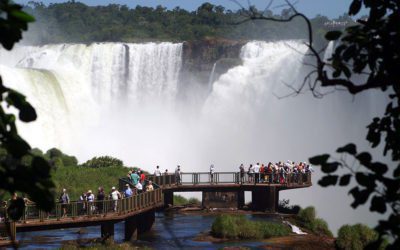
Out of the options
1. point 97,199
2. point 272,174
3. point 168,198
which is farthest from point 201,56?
point 97,199

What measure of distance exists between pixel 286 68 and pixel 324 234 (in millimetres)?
26032

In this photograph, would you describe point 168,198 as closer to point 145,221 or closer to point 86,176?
point 86,176

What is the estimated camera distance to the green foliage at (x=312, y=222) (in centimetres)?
2856

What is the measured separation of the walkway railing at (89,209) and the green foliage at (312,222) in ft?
19.6

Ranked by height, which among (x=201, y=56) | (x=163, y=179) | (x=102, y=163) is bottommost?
(x=163, y=179)

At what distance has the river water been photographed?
981 inches

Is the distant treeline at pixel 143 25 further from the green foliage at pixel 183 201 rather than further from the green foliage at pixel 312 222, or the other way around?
the green foliage at pixel 312 222

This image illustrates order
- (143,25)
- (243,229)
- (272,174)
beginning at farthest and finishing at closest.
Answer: (143,25)
(272,174)
(243,229)

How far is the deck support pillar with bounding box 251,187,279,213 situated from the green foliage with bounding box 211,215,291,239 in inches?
217

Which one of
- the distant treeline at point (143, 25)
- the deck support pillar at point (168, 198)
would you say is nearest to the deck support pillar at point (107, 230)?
the deck support pillar at point (168, 198)

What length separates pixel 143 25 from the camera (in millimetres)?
89000

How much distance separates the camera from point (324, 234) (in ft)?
92.5

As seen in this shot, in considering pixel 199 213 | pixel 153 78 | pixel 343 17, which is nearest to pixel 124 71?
pixel 153 78

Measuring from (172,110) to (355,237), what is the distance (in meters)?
37.1
